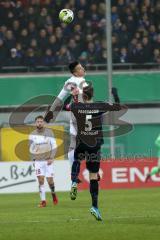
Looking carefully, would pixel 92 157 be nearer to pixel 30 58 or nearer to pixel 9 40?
pixel 30 58

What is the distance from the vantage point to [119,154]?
98.3 feet

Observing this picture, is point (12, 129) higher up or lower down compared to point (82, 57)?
lower down

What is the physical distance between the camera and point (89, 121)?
14.8m

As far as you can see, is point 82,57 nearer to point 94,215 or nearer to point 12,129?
point 12,129

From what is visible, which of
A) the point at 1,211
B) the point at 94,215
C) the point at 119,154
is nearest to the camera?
the point at 94,215

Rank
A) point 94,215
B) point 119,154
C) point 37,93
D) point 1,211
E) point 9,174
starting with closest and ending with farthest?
point 94,215 → point 1,211 → point 9,174 → point 119,154 → point 37,93

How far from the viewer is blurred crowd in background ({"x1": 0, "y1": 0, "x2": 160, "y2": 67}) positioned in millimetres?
31609

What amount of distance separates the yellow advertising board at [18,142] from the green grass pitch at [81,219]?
6595 millimetres

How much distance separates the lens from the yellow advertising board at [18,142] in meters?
30.0

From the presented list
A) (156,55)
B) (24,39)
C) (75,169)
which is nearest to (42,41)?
(24,39)

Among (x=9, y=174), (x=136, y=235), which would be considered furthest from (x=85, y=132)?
(x=9, y=174)

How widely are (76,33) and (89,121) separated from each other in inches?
685

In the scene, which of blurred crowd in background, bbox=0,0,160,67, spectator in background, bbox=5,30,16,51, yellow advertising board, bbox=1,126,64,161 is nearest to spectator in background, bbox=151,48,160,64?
blurred crowd in background, bbox=0,0,160,67

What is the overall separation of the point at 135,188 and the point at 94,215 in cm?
1354
